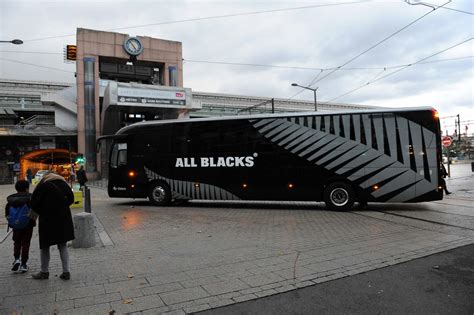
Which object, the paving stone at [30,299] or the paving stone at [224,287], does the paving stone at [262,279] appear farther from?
the paving stone at [30,299]

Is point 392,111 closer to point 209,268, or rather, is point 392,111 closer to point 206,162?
Result: point 206,162

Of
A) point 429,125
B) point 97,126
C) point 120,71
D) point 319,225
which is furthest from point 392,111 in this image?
point 120,71

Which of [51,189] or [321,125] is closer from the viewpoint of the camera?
[51,189]

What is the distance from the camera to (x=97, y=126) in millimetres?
42406

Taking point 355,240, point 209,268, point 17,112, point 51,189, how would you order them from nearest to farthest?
point 51,189, point 209,268, point 355,240, point 17,112

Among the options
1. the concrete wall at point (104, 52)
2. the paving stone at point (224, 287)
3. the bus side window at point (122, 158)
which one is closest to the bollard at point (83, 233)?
the paving stone at point (224, 287)

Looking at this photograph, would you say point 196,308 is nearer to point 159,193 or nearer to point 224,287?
point 224,287

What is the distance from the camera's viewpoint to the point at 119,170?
14852 millimetres

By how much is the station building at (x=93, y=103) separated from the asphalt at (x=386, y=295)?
3099 cm

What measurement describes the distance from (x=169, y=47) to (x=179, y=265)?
4408 cm

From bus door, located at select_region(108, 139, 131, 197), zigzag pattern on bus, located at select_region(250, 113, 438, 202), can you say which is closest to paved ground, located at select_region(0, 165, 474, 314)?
zigzag pattern on bus, located at select_region(250, 113, 438, 202)

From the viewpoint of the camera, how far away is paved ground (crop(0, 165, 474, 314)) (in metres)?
4.41

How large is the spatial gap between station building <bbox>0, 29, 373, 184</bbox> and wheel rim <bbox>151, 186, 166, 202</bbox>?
67.5 ft

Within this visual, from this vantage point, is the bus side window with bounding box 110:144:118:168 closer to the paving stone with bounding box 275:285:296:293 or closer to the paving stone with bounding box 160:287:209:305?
the paving stone with bounding box 160:287:209:305
